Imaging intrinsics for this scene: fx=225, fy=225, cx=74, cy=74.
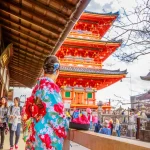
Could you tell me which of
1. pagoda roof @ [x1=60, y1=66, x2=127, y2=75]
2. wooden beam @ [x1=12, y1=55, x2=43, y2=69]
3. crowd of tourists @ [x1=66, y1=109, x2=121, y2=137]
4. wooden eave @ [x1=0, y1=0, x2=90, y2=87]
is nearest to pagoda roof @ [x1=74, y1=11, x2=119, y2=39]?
pagoda roof @ [x1=60, y1=66, x2=127, y2=75]

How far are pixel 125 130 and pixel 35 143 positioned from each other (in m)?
14.0

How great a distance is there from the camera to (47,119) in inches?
80.2

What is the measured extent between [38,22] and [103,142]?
4.16 metres

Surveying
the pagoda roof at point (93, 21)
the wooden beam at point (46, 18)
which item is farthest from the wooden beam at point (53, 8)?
the pagoda roof at point (93, 21)

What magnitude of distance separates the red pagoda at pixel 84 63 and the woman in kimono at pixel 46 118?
17428mm

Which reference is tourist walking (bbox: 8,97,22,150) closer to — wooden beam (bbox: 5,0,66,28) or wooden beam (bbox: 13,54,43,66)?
wooden beam (bbox: 5,0,66,28)

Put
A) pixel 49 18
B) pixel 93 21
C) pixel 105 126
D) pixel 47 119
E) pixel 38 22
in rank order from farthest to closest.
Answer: pixel 93 21
pixel 105 126
pixel 38 22
pixel 49 18
pixel 47 119

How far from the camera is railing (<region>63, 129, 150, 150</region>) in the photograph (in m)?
1.08

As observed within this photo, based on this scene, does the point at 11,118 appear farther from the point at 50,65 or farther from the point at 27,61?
the point at 50,65

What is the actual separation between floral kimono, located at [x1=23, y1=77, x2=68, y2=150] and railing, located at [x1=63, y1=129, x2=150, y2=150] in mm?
131

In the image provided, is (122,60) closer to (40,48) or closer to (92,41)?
(40,48)

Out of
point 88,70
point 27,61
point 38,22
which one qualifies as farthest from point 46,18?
point 88,70

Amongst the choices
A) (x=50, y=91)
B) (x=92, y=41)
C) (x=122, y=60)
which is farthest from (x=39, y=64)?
(x=92, y=41)

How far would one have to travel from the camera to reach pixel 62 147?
6.89 feet
